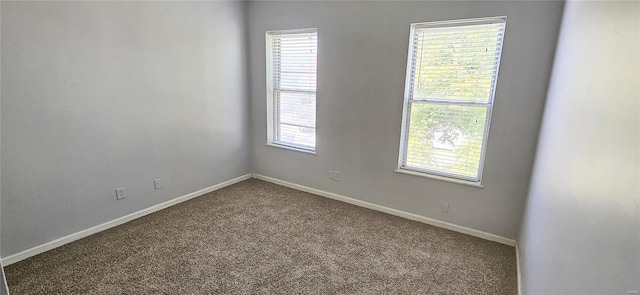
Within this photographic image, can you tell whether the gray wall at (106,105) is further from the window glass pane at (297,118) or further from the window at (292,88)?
the window glass pane at (297,118)

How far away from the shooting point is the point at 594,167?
103 cm

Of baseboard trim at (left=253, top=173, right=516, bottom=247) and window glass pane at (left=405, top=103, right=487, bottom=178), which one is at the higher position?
window glass pane at (left=405, top=103, right=487, bottom=178)

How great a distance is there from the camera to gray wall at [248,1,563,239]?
8.30 ft

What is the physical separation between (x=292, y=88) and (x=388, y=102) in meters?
1.37

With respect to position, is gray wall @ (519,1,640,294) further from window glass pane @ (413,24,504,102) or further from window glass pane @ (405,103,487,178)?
window glass pane @ (405,103,487,178)

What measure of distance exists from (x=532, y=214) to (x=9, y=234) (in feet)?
13.1

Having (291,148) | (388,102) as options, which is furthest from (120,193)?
(388,102)

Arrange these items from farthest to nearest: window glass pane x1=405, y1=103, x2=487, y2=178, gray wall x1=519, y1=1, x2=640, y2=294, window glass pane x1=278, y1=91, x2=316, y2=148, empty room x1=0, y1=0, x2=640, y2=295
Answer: window glass pane x1=278, y1=91, x2=316, y2=148
window glass pane x1=405, y1=103, x2=487, y2=178
empty room x1=0, y1=0, x2=640, y2=295
gray wall x1=519, y1=1, x2=640, y2=294

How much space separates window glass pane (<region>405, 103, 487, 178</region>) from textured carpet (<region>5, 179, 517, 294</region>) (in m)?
0.68

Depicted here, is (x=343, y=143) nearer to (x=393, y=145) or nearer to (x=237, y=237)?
(x=393, y=145)

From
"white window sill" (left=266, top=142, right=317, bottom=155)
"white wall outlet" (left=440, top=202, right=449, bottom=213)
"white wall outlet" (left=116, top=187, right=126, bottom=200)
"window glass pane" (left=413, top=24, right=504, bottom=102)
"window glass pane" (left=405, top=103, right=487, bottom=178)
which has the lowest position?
"white wall outlet" (left=440, top=202, right=449, bottom=213)

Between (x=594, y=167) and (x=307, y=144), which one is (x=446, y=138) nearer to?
(x=307, y=144)

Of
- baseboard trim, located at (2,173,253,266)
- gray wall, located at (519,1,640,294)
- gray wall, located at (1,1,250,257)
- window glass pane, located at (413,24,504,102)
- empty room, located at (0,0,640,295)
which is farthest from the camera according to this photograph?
window glass pane, located at (413,24,504,102)

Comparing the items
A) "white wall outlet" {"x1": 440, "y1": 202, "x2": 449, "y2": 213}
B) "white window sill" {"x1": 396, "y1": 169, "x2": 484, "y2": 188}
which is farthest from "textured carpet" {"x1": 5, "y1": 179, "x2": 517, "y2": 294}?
"white window sill" {"x1": 396, "y1": 169, "x2": 484, "y2": 188}
